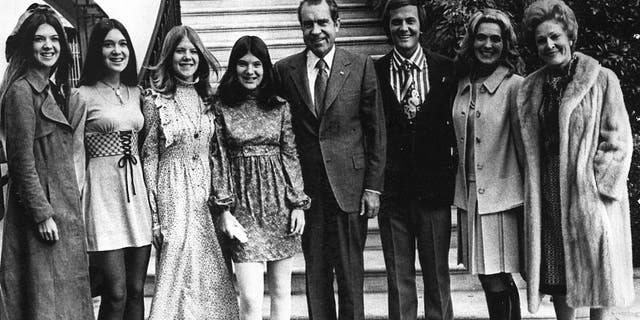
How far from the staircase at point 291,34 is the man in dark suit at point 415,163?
40.2 inches

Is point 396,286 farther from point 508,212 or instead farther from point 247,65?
point 247,65

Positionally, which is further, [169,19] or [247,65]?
[169,19]

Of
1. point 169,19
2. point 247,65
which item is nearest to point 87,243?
point 247,65

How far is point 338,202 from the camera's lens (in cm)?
331

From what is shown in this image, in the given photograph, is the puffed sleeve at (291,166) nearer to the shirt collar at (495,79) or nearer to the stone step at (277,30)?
the shirt collar at (495,79)

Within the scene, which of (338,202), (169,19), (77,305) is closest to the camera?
(77,305)

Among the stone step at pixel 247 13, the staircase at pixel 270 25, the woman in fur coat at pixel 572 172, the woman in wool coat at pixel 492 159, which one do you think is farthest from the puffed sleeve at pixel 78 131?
the stone step at pixel 247 13

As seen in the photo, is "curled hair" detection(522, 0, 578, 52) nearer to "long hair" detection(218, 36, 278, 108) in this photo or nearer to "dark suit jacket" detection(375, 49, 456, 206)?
"dark suit jacket" detection(375, 49, 456, 206)

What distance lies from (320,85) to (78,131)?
3.83 feet

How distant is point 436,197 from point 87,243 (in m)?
1.70

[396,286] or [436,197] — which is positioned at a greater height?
[436,197]

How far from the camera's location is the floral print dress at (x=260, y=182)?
10.7 ft

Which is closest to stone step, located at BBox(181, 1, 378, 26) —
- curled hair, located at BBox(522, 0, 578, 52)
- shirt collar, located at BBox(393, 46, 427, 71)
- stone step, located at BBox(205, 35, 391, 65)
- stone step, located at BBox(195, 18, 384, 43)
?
stone step, located at BBox(195, 18, 384, 43)

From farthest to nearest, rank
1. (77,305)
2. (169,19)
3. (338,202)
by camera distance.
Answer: (169,19)
(338,202)
(77,305)
